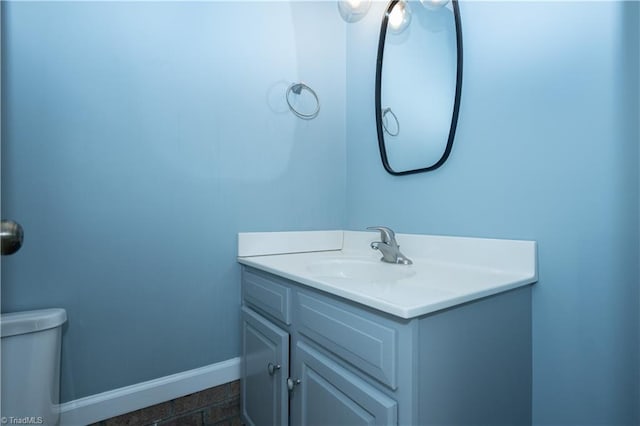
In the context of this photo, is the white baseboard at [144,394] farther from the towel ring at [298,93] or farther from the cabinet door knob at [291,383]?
the towel ring at [298,93]

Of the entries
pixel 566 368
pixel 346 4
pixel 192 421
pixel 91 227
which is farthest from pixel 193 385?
pixel 346 4

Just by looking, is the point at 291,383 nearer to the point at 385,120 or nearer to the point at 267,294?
the point at 267,294

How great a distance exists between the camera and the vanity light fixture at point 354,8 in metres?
1.40

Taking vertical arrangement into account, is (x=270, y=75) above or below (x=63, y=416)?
above

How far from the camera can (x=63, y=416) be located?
1.04m

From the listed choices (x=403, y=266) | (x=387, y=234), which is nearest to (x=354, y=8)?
(x=387, y=234)

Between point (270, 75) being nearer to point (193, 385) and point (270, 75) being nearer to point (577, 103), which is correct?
point (577, 103)

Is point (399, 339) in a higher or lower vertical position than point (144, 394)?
higher

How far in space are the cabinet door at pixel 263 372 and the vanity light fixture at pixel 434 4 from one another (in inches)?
51.3

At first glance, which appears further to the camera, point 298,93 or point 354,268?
point 298,93

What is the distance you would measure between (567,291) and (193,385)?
135cm

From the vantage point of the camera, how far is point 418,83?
4.20ft

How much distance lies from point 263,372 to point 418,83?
1.28 meters

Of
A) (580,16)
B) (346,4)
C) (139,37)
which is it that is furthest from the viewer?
(346,4)
